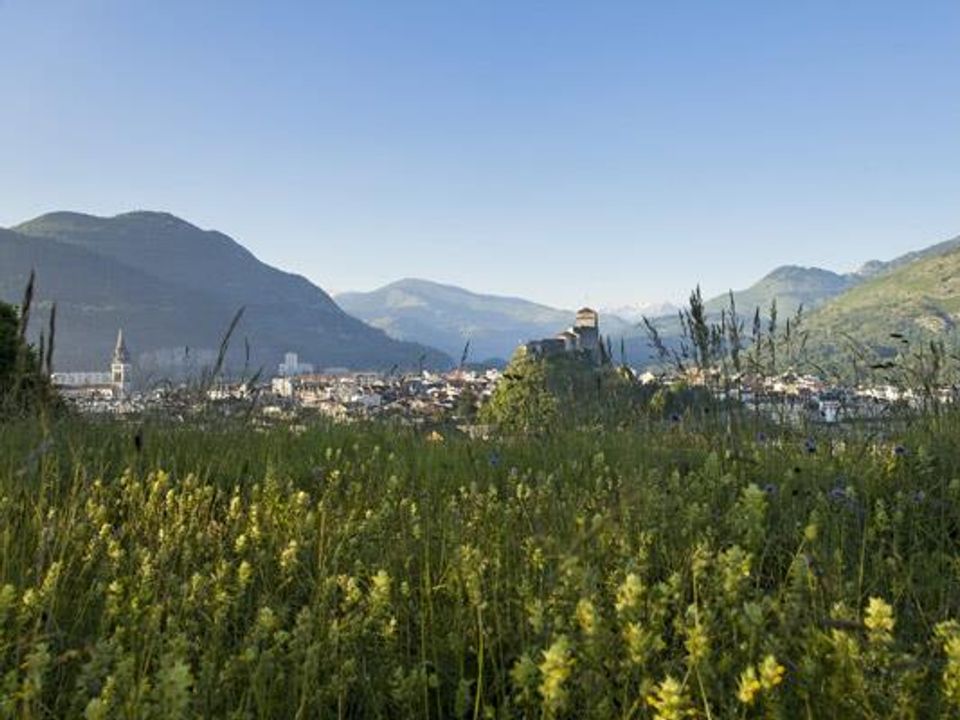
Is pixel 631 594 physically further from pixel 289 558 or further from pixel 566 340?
pixel 566 340

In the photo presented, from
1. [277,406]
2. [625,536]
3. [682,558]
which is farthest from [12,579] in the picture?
[277,406]

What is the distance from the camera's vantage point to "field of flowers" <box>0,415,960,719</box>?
6.59 ft

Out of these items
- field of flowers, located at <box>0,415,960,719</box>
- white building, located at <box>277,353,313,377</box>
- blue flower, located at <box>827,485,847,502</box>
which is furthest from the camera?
white building, located at <box>277,353,313,377</box>

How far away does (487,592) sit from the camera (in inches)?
118

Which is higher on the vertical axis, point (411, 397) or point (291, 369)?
point (291, 369)

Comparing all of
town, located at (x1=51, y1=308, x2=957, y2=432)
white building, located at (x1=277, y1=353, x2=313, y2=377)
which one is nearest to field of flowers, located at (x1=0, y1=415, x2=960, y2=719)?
town, located at (x1=51, y1=308, x2=957, y2=432)

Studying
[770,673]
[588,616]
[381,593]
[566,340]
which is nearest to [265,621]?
[381,593]

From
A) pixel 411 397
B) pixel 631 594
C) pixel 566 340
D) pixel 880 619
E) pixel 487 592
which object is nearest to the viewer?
pixel 880 619

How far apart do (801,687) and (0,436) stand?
6679 millimetres

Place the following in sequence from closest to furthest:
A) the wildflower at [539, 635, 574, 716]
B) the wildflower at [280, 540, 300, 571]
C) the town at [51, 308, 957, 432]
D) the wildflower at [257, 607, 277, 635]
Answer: the wildflower at [539, 635, 574, 716], the wildflower at [257, 607, 277, 635], the wildflower at [280, 540, 300, 571], the town at [51, 308, 957, 432]

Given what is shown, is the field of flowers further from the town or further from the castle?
the castle

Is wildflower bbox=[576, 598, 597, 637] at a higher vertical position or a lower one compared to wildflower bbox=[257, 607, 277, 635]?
higher

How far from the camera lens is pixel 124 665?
1.93 m

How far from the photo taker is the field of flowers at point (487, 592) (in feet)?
6.59
